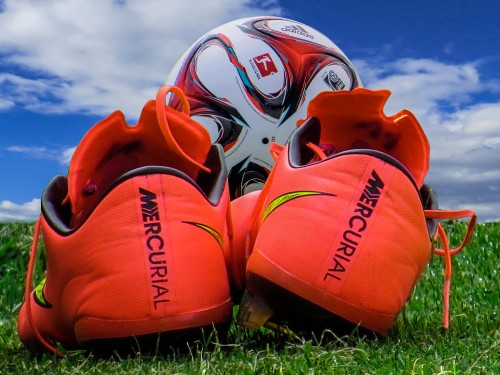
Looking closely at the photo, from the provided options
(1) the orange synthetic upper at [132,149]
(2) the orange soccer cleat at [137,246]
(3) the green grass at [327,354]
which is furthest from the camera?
(1) the orange synthetic upper at [132,149]

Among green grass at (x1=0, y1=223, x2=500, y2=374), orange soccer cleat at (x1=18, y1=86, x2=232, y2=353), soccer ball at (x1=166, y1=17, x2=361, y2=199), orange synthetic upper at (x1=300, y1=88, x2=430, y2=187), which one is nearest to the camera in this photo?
green grass at (x1=0, y1=223, x2=500, y2=374)

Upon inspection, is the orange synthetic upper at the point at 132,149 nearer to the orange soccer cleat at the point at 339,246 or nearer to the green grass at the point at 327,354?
the orange soccer cleat at the point at 339,246

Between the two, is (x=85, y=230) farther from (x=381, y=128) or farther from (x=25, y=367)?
(x=381, y=128)

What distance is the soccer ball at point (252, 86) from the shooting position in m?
3.29

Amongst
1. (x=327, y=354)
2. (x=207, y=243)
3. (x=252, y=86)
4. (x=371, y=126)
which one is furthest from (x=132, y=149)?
(x=252, y=86)

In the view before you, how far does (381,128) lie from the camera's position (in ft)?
7.91

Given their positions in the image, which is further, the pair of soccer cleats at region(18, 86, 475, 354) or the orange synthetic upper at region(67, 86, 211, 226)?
the orange synthetic upper at region(67, 86, 211, 226)

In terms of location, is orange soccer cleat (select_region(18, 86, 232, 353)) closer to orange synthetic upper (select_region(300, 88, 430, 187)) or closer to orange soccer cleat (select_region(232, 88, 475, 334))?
orange soccer cleat (select_region(232, 88, 475, 334))

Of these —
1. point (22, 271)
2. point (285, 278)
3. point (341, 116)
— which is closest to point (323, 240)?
point (285, 278)

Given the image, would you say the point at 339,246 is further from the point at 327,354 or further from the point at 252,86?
the point at 252,86

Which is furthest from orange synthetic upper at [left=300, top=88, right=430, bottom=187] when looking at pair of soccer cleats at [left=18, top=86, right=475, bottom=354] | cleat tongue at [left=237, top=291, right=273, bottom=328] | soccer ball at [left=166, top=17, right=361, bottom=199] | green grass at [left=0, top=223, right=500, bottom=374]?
soccer ball at [left=166, top=17, right=361, bottom=199]

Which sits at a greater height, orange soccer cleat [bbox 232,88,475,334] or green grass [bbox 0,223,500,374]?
orange soccer cleat [bbox 232,88,475,334]

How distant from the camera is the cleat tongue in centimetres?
206

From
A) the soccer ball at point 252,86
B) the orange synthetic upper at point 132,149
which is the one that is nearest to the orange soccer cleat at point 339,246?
the orange synthetic upper at point 132,149
